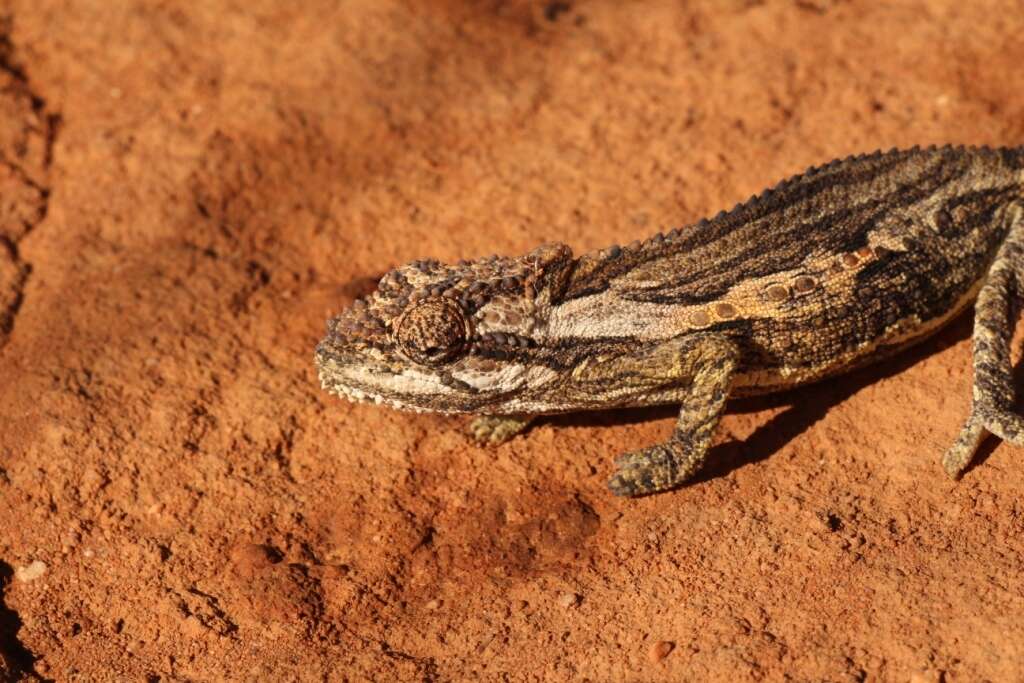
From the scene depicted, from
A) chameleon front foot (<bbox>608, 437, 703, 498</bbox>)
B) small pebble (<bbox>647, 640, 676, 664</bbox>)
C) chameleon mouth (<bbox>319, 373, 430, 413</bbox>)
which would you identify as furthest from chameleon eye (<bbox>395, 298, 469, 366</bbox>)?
small pebble (<bbox>647, 640, 676, 664</bbox>)

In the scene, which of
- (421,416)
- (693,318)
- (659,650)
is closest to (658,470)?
(693,318)

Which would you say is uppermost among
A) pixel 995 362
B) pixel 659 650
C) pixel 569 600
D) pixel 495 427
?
pixel 995 362

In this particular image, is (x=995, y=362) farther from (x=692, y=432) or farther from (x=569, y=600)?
(x=569, y=600)

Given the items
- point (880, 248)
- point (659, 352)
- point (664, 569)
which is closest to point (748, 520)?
point (664, 569)

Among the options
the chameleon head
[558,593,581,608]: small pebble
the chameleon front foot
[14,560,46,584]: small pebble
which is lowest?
[558,593,581,608]: small pebble

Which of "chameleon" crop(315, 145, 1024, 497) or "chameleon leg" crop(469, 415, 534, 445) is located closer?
"chameleon" crop(315, 145, 1024, 497)

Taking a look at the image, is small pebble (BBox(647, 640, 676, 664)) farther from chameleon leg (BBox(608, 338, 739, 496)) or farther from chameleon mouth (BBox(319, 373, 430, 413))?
chameleon mouth (BBox(319, 373, 430, 413))

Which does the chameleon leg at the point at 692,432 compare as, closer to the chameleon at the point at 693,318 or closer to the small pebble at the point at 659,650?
the chameleon at the point at 693,318
